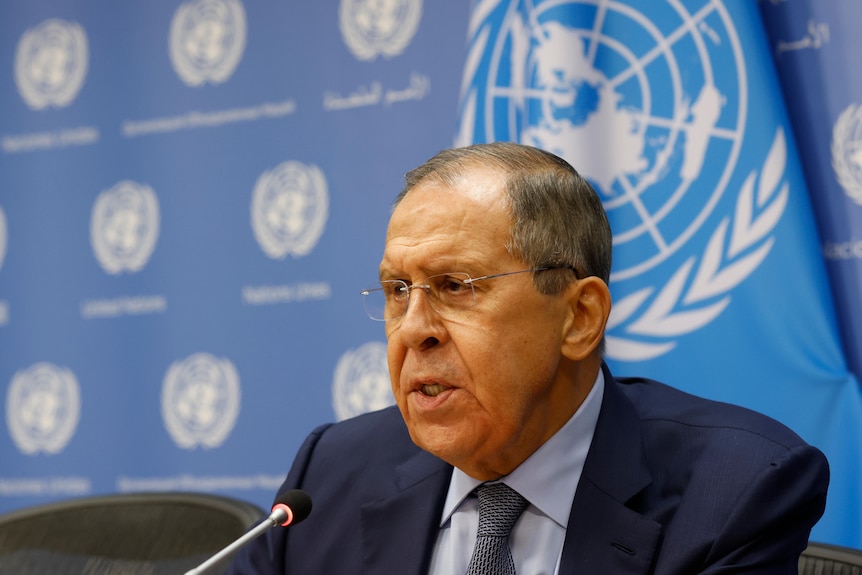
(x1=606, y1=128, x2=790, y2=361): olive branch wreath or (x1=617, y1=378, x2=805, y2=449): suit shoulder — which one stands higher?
(x1=606, y1=128, x2=790, y2=361): olive branch wreath

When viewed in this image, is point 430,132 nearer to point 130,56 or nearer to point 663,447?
point 130,56

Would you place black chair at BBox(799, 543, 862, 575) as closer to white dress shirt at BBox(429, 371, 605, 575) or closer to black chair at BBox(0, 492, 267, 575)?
white dress shirt at BBox(429, 371, 605, 575)

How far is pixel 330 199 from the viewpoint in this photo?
381 centimetres

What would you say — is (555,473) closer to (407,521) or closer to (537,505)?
(537,505)

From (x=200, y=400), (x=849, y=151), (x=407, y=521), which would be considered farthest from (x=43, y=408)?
(x=849, y=151)

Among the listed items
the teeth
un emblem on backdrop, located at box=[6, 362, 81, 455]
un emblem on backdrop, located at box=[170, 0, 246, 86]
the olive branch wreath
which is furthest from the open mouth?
un emblem on backdrop, located at box=[6, 362, 81, 455]

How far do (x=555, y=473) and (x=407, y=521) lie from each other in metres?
0.34

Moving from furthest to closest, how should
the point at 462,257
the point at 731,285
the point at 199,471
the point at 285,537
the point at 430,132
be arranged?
the point at 199,471 < the point at 430,132 < the point at 731,285 < the point at 285,537 < the point at 462,257

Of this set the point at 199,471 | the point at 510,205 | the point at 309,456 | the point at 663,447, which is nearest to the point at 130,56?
the point at 199,471

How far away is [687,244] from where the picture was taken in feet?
→ 9.25

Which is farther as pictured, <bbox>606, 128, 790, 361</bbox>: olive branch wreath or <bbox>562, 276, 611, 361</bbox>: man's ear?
<bbox>606, 128, 790, 361</bbox>: olive branch wreath

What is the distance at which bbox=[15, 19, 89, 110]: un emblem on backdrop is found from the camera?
14.6 feet

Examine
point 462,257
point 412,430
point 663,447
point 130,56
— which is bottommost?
point 663,447

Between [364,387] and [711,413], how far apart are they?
182cm
